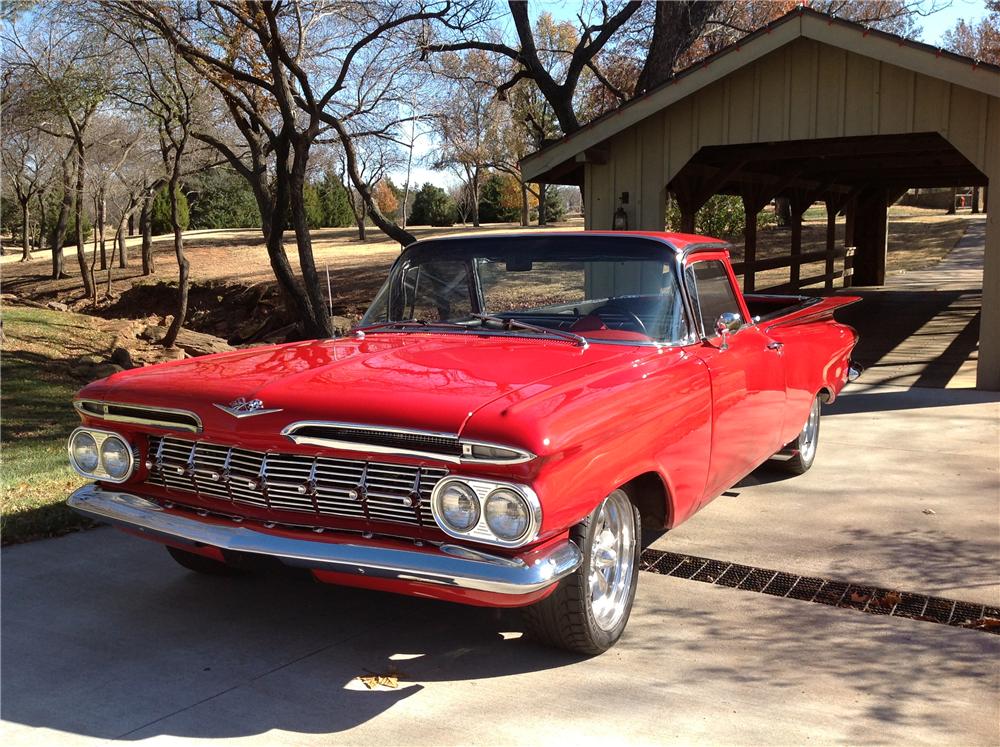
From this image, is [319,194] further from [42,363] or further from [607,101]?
[42,363]

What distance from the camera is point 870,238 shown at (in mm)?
25516

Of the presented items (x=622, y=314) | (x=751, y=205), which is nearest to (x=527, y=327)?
(x=622, y=314)

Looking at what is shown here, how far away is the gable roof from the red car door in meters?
5.58

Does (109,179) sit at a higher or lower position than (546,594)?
higher

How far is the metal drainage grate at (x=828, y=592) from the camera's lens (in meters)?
4.40

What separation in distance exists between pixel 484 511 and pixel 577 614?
70 cm

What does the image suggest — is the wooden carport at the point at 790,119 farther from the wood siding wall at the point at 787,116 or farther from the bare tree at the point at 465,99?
the bare tree at the point at 465,99

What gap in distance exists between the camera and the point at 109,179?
97.9 ft

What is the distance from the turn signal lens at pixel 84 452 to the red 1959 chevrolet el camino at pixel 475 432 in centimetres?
1

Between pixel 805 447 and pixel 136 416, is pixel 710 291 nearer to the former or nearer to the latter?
pixel 805 447

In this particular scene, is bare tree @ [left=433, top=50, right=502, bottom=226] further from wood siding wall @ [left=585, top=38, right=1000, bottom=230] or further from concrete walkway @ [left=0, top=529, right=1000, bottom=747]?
concrete walkway @ [left=0, top=529, right=1000, bottom=747]

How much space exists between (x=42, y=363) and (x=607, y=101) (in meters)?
19.8

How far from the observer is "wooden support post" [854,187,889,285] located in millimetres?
25281

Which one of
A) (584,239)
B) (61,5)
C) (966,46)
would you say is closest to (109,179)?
(61,5)
